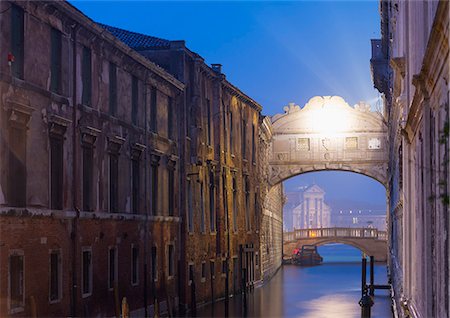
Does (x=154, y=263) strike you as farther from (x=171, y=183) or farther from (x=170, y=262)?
(x=171, y=183)

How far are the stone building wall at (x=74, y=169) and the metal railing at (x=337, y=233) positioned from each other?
4448 cm

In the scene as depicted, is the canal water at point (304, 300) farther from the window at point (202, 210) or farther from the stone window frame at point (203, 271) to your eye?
the window at point (202, 210)

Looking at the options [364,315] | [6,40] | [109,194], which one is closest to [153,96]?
[109,194]

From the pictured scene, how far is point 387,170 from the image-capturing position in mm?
42812

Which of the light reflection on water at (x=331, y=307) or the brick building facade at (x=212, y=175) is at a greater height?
the brick building facade at (x=212, y=175)

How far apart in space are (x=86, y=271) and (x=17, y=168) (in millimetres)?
3925

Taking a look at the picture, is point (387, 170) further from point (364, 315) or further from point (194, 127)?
point (364, 315)

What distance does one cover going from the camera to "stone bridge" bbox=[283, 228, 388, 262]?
66.4 meters

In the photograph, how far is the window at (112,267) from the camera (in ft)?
63.2

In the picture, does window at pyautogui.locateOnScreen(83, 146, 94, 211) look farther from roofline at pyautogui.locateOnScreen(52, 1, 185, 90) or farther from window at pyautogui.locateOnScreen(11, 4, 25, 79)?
window at pyautogui.locateOnScreen(11, 4, 25, 79)

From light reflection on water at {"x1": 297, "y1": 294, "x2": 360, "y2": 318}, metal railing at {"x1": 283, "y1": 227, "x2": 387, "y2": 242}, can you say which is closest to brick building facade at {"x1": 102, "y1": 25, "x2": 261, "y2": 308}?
light reflection on water at {"x1": 297, "y1": 294, "x2": 360, "y2": 318}

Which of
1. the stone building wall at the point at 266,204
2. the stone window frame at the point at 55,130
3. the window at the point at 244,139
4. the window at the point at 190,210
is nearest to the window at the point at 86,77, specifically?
the stone window frame at the point at 55,130

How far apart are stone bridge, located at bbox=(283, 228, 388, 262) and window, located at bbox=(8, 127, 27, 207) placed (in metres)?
52.8

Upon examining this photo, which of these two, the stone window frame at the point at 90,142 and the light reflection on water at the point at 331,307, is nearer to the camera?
the stone window frame at the point at 90,142
